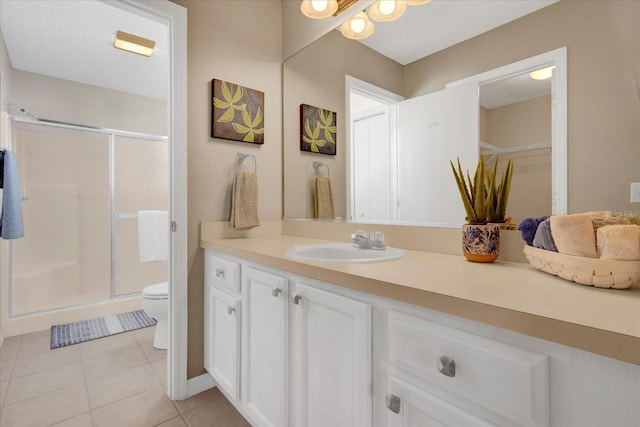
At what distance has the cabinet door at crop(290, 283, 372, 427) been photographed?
0.87 meters

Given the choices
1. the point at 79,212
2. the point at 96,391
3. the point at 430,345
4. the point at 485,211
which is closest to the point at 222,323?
the point at 96,391

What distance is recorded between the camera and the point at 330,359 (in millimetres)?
974

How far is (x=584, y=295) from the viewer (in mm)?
663

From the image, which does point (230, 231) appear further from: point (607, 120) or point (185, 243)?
point (607, 120)

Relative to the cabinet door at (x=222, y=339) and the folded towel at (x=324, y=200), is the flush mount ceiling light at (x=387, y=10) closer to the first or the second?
the folded towel at (x=324, y=200)

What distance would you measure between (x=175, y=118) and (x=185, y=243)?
26.2 inches

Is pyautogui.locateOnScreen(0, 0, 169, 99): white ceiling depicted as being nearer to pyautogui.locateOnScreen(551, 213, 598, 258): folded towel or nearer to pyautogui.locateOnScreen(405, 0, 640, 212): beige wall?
pyautogui.locateOnScreen(405, 0, 640, 212): beige wall

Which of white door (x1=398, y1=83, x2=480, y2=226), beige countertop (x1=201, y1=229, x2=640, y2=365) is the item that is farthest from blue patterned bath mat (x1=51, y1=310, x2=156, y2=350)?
white door (x1=398, y1=83, x2=480, y2=226)

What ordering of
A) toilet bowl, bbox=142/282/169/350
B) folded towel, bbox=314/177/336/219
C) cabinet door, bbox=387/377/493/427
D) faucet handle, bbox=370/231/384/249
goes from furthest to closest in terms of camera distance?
toilet bowl, bbox=142/282/169/350 → folded towel, bbox=314/177/336/219 → faucet handle, bbox=370/231/384/249 → cabinet door, bbox=387/377/493/427

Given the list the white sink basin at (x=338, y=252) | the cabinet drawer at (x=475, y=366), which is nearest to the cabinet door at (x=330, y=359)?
the cabinet drawer at (x=475, y=366)

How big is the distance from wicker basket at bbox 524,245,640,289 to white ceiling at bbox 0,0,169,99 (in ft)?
8.27

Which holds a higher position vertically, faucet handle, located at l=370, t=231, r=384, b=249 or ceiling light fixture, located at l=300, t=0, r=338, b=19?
ceiling light fixture, located at l=300, t=0, r=338, b=19

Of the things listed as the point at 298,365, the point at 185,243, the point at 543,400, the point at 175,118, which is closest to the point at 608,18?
the point at 543,400

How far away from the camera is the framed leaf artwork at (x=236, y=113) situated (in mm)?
1811
